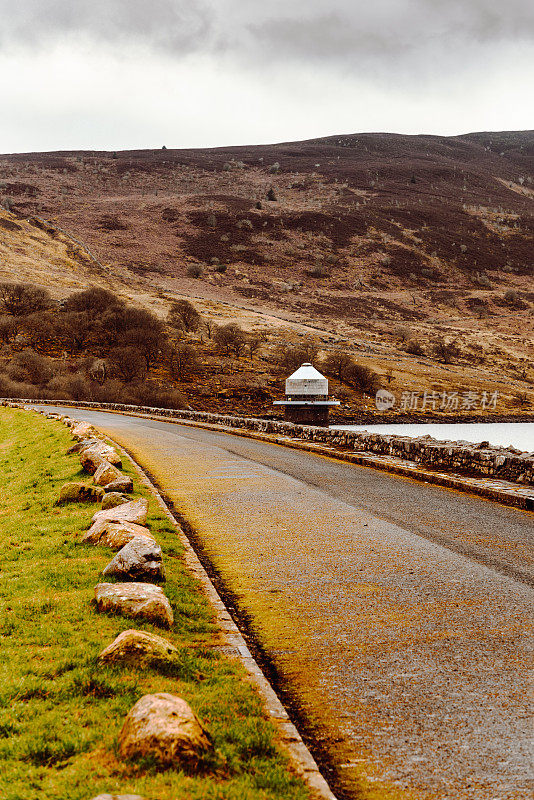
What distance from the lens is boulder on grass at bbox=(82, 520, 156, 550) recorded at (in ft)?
25.1

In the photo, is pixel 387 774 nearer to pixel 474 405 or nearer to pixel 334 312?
pixel 474 405

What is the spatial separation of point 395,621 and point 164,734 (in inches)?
111

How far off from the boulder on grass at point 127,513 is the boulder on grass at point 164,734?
4752 mm

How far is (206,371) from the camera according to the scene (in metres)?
66.0

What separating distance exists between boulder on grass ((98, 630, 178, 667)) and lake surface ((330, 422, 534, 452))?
49196 millimetres

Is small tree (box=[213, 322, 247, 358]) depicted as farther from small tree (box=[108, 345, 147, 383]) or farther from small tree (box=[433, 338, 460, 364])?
small tree (box=[433, 338, 460, 364])

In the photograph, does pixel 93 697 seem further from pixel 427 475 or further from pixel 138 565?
pixel 427 475

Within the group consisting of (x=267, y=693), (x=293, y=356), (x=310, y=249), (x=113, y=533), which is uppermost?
(x=310, y=249)

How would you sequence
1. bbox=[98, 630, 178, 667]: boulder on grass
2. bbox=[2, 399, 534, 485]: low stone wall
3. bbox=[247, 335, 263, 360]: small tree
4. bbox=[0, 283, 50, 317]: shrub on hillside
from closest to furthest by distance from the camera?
1. bbox=[98, 630, 178, 667]: boulder on grass
2. bbox=[2, 399, 534, 485]: low stone wall
3. bbox=[0, 283, 50, 317]: shrub on hillside
4. bbox=[247, 335, 263, 360]: small tree

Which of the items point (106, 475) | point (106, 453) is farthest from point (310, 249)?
point (106, 475)

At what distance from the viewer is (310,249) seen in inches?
4587

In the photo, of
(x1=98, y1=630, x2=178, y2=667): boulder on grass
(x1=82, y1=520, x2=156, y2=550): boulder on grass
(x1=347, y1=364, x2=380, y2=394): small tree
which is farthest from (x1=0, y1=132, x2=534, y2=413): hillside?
(x1=98, y1=630, x2=178, y2=667): boulder on grass

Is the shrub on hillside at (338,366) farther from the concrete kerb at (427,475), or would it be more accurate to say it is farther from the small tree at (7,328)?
the concrete kerb at (427,475)

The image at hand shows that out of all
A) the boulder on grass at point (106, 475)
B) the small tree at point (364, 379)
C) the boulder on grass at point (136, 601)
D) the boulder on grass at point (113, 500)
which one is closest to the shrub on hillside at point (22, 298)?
the small tree at point (364, 379)
